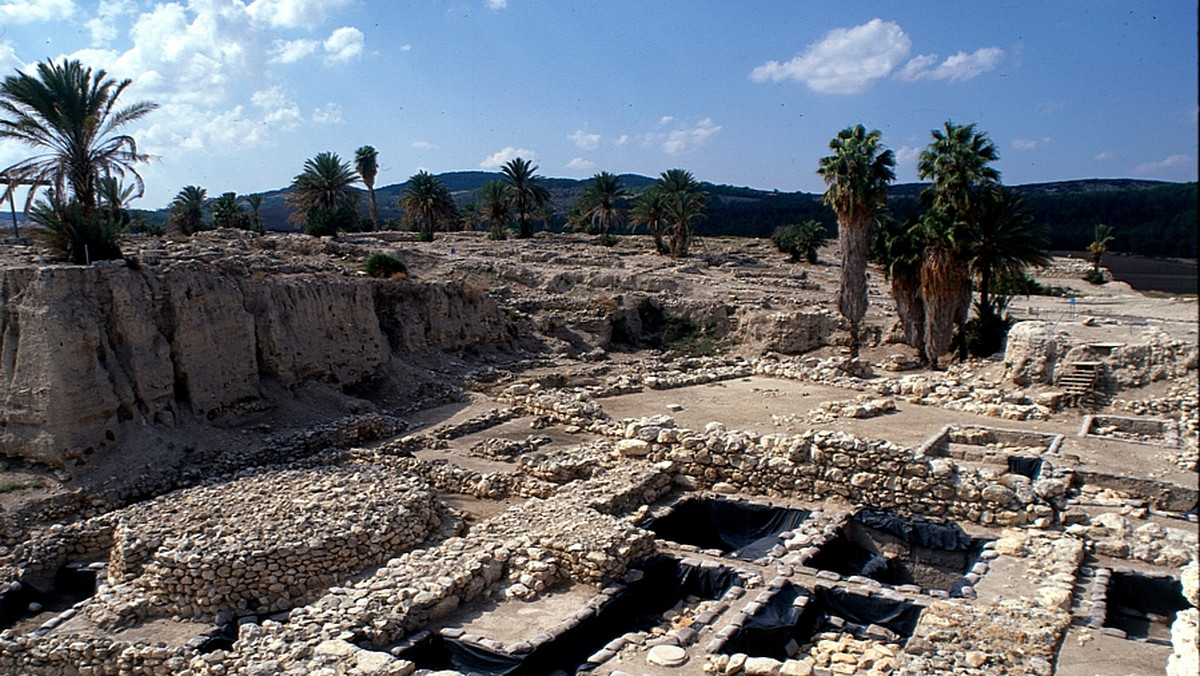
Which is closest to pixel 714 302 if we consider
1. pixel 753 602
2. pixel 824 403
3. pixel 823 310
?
pixel 823 310

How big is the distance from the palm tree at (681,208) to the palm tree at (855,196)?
1708 centimetres

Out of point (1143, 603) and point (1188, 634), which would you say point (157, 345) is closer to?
point (1188, 634)

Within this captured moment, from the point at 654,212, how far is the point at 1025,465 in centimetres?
3384

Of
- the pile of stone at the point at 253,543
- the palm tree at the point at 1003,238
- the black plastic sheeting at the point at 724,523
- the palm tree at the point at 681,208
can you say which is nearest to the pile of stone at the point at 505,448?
the pile of stone at the point at 253,543

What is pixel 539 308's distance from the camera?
2969 centimetres

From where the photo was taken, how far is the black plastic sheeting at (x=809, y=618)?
27.9 feet

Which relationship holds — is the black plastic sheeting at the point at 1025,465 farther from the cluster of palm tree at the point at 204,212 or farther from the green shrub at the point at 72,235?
the cluster of palm tree at the point at 204,212

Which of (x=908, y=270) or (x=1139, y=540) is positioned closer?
(x=1139, y=540)

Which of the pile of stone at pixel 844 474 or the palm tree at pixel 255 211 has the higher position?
the palm tree at pixel 255 211

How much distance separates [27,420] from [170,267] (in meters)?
4.16

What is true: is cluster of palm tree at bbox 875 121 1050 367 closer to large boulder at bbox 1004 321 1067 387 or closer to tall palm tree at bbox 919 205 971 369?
tall palm tree at bbox 919 205 971 369

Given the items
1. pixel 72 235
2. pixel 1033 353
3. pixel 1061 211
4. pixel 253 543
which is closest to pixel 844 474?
pixel 1033 353

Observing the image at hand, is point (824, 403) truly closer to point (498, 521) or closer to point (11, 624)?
point (498, 521)

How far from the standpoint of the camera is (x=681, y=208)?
42.8 metres
